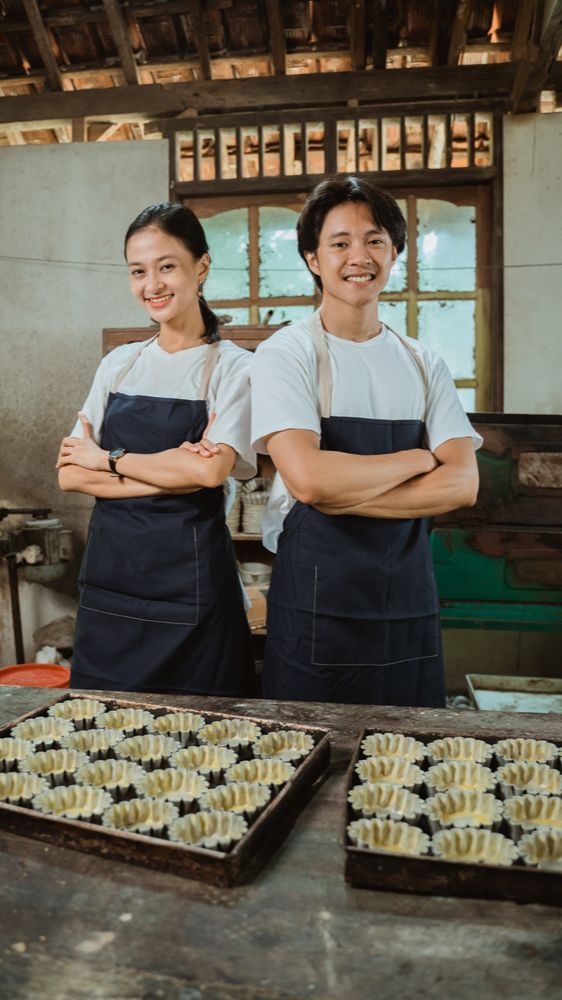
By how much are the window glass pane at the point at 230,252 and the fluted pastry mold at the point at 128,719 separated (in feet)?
11.9

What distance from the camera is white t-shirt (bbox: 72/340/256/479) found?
2184mm

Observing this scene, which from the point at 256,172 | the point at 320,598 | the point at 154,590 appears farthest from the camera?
the point at 256,172

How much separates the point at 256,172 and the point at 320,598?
11.7 feet

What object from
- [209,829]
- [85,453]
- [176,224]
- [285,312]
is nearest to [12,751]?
[209,829]

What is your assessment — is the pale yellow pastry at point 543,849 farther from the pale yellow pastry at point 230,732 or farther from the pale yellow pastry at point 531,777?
the pale yellow pastry at point 230,732

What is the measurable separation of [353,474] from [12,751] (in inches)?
39.3

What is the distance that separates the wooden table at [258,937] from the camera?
82 cm

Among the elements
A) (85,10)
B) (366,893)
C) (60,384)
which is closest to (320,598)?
(366,893)

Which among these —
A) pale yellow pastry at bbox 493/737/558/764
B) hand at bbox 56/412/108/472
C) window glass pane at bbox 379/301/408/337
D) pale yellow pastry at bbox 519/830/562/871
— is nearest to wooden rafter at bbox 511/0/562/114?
window glass pane at bbox 379/301/408/337

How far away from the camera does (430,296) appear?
179 inches

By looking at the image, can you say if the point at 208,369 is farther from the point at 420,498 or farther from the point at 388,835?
the point at 388,835

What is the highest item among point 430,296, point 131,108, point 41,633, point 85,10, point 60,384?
point 85,10

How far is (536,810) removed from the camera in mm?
1163

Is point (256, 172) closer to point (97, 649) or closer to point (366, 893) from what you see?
point (97, 649)
